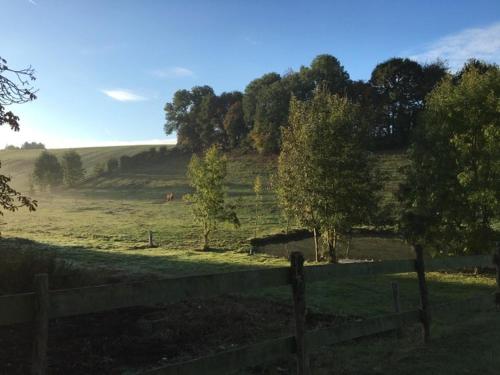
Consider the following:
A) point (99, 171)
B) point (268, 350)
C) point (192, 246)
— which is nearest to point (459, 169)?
point (192, 246)

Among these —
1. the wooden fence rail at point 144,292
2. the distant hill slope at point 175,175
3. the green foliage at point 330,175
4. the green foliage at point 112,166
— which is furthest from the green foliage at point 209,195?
the green foliage at point 112,166

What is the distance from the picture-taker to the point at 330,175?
25219 millimetres

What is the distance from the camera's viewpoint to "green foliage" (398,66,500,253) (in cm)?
2070

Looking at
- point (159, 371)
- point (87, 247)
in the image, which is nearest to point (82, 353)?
point (159, 371)

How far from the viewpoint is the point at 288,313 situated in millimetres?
12336

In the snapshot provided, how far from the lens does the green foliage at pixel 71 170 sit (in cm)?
8419

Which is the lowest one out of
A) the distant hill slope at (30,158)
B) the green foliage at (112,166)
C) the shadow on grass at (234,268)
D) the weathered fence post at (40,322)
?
the shadow on grass at (234,268)

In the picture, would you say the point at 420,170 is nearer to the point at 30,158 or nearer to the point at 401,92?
the point at 401,92

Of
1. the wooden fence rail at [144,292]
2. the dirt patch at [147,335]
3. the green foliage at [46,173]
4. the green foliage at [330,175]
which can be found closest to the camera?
the wooden fence rail at [144,292]

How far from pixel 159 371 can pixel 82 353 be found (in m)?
4.22

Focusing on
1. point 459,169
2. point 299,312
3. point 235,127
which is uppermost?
point 235,127

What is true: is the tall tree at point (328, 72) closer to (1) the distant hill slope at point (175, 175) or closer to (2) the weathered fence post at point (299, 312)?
(1) the distant hill slope at point (175, 175)

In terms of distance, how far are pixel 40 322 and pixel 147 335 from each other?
223 inches

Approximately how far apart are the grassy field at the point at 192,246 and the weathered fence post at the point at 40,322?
3918 millimetres
